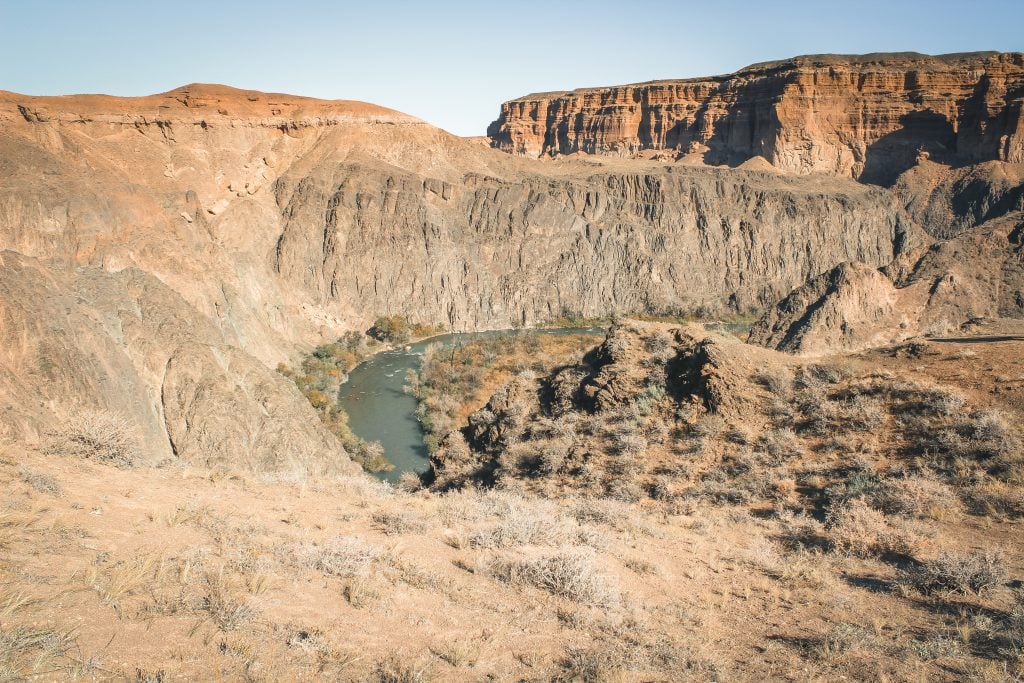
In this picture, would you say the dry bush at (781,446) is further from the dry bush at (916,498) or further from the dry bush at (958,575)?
the dry bush at (958,575)

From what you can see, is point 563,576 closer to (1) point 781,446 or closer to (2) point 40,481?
(1) point 781,446

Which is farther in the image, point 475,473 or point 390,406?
point 390,406

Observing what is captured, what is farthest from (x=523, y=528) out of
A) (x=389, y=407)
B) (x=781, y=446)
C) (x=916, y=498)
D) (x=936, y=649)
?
(x=389, y=407)

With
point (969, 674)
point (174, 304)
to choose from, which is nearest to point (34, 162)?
point (174, 304)

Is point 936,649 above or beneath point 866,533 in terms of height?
above

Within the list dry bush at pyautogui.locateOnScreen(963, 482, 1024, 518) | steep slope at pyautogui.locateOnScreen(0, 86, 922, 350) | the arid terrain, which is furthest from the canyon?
dry bush at pyautogui.locateOnScreen(963, 482, 1024, 518)

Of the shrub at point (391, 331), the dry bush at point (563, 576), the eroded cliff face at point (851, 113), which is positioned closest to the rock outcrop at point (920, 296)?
the dry bush at point (563, 576)
